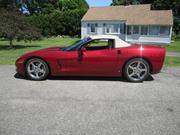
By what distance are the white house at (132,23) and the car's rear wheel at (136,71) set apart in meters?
23.9

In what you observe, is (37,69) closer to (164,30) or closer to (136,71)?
(136,71)

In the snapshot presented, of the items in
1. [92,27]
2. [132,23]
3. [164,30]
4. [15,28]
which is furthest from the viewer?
[92,27]

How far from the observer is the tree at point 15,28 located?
1750 centimetres

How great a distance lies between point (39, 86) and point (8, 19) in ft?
45.5

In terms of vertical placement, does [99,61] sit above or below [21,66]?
above

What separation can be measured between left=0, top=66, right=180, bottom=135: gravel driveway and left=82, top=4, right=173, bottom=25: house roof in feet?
82.2

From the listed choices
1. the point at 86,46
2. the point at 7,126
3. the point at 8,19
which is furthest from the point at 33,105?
the point at 8,19

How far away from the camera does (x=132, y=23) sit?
102 ft

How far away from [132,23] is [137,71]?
2531cm

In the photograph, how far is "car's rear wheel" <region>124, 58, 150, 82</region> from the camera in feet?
22.1

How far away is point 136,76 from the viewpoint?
682 centimetres

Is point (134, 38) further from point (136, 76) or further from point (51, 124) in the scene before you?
point (51, 124)

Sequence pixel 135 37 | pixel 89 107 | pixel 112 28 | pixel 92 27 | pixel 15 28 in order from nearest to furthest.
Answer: pixel 89 107
pixel 15 28
pixel 135 37
pixel 112 28
pixel 92 27

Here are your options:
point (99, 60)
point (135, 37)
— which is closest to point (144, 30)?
point (135, 37)
